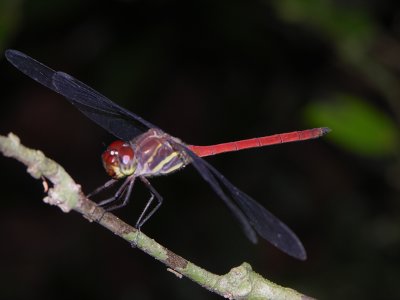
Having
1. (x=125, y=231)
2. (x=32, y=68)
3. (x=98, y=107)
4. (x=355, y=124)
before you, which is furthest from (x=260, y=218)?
(x=355, y=124)

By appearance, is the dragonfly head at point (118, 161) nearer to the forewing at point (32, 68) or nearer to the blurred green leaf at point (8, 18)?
the forewing at point (32, 68)

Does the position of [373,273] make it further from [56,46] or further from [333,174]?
[56,46]

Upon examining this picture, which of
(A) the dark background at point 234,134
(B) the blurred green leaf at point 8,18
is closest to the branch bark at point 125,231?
(B) the blurred green leaf at point 8,18

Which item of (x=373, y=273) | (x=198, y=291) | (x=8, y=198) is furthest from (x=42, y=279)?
(x=373, y=273)

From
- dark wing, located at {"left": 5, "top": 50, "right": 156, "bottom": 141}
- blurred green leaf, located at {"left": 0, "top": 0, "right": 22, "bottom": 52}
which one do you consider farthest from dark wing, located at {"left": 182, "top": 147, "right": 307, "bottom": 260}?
blurred green leaf, located at {"left": 0, "top": 0, "right": 22, "bottom": 52}

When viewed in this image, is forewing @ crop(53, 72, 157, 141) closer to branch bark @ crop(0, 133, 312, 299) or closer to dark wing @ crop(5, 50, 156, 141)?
dark wing @ crop(5, 50, 156, 141)

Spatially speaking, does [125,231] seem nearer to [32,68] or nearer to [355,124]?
[32,68]
